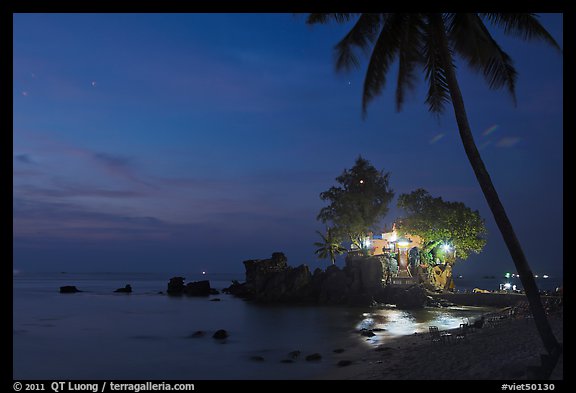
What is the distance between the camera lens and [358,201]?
63.2 metres

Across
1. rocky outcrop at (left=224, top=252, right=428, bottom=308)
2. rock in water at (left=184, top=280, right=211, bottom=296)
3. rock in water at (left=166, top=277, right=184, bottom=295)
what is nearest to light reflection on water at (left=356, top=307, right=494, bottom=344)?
rocky outcrop at (left=224, top=252, right=428, bottom=308)

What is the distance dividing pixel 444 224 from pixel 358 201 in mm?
11597

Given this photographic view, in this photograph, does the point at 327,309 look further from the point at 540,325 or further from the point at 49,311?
the point at 540,325

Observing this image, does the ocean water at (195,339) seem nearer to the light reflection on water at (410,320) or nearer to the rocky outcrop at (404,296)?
the light reflection on water at (410,320)

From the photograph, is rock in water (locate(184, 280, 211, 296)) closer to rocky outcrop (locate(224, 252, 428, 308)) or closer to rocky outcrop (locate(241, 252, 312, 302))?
rocky outcrop (locate(241, 252, 312, 302))

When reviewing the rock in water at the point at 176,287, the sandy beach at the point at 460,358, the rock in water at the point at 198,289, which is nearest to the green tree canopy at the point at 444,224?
the sandy beach at the point at 460,358

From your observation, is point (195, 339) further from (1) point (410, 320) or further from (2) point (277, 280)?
(2) point (277, 280)

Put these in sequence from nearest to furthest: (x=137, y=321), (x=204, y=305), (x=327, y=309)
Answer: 1. (x=137, y=321)
2. (x=327, y=309)
3. (x=204, y=305)

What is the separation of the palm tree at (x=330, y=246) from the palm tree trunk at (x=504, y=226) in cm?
5145

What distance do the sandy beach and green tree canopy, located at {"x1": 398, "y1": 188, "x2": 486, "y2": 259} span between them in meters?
31.4
